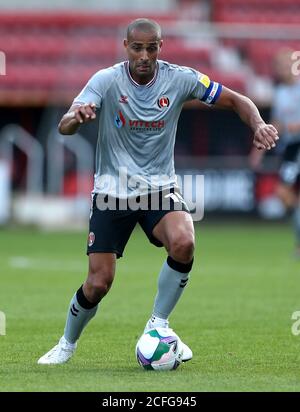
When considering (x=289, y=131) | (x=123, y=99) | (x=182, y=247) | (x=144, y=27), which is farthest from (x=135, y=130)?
(x=289, y=131)

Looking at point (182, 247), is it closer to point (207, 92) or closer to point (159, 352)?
point (159, 352)

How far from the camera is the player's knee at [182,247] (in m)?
6.73

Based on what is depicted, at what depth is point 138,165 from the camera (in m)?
7.05

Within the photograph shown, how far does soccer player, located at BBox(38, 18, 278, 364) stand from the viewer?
6879 mm

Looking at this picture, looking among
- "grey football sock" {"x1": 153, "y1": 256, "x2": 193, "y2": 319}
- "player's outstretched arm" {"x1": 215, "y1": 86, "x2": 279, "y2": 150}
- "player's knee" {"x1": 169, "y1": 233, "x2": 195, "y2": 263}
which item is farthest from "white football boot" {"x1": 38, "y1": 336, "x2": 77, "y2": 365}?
"player's outstretched arm" {"x1": 215, "y1": 86, "x2": 279, "y2": 150}

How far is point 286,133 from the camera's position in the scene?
1566 centimetres

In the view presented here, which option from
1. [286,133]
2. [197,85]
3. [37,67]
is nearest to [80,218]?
[37,67]

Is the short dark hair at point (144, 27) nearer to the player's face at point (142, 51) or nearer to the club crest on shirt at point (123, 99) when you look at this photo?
the player's face at point (142, 51)

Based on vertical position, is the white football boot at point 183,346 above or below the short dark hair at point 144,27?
below

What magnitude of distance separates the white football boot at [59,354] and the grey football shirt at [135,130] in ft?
3.20

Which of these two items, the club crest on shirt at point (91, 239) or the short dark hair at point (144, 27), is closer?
the short dark hair at point (144, 27)

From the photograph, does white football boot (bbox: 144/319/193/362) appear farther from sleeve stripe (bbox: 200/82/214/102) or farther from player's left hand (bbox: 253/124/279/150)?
sleeve stripe (bbox: 200/82/214/102)

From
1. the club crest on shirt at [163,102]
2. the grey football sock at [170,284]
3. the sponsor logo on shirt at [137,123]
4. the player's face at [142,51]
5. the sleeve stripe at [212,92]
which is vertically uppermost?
the player's face at [142,51]

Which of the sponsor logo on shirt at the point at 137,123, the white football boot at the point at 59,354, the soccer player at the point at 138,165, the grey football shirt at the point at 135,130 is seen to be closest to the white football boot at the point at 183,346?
the soccer player at the point at 138,165
